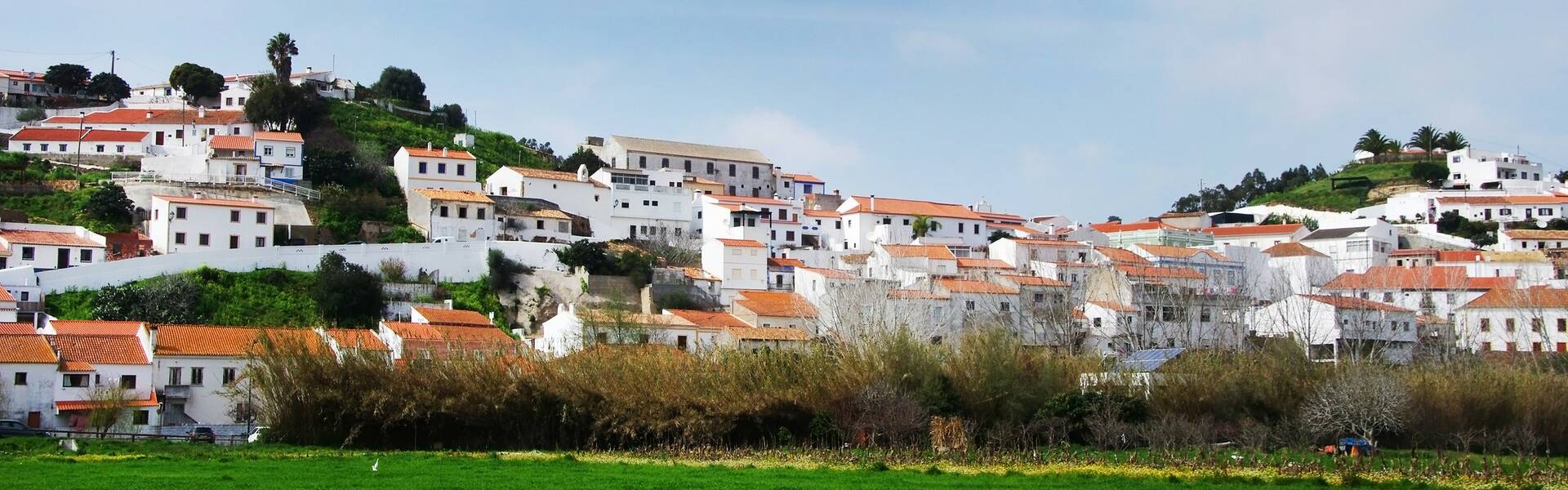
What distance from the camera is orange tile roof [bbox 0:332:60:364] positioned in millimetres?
39250

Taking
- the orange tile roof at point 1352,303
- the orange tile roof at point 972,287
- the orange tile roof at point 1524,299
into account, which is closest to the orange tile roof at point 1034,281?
the orange tile roof at point 972,287

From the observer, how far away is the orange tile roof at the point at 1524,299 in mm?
56194

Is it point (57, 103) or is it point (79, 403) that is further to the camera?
point (57, 103)

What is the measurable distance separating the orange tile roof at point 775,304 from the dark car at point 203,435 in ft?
65.5

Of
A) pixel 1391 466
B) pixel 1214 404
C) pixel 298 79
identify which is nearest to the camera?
pixel 1391 466

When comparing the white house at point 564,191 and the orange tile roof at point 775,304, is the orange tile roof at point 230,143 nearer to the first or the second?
the white house at point 564,191

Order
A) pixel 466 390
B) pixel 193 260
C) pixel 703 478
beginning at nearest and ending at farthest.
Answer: pixel 703 478 → pixel 466 390 → pixel 193 260

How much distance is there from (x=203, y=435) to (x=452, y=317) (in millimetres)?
13480

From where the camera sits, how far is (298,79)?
84.6 m

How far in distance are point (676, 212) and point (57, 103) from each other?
3949 cm

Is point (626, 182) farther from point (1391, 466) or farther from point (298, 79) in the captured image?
point (1391, 466)

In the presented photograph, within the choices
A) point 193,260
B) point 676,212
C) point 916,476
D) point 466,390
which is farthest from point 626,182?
point 916,476

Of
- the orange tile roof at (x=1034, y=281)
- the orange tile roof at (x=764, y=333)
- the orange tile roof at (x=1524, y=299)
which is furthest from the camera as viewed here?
the orange tile roof at (x=1034, y=281)

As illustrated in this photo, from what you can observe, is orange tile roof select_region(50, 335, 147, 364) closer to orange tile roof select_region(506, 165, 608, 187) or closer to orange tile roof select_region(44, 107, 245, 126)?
orange tile roof select_region(506, 165, 608, 187)
